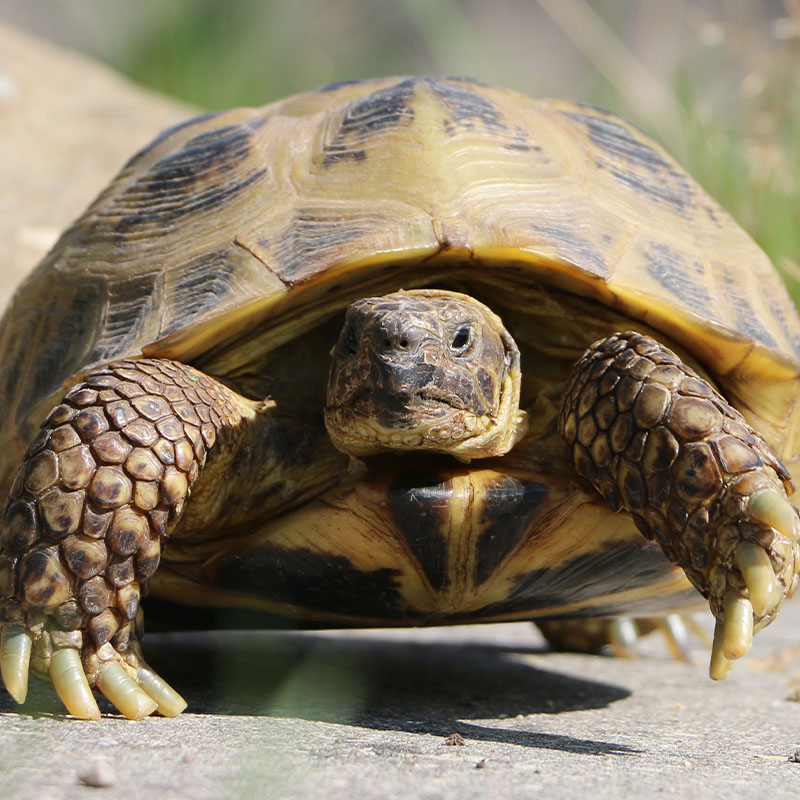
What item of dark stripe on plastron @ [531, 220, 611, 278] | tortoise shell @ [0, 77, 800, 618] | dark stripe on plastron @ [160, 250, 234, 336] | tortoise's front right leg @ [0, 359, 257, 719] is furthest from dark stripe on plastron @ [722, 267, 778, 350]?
tortoise's front right leg @ [0, 359, 257, 719]

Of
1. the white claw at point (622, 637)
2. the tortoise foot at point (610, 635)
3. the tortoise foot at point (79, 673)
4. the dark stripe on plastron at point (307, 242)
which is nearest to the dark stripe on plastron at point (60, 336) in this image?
the dark stripe on plastron at point (307, 242)

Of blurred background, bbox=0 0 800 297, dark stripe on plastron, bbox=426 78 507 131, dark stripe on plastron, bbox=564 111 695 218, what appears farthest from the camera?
blurred background, bbox=0 0 800 297

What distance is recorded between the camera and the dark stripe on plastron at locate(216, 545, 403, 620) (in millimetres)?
2869

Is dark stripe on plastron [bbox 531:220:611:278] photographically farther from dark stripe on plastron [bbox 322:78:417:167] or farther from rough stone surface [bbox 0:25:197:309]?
rough stone surface [bbox 0:25:197:309]

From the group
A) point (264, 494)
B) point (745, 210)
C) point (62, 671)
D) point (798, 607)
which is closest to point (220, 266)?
point (264, 494)

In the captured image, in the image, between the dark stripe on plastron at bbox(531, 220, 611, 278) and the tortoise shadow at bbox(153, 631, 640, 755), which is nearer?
the tortoise shadow at bbox(153, 631, 640, 755)

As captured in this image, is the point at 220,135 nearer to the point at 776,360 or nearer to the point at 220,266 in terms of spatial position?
the point at 220,266

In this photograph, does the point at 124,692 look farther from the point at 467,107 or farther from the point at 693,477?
the point at 467,107

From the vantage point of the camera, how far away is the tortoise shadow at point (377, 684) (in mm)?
2506

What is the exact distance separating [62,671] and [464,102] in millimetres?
2065

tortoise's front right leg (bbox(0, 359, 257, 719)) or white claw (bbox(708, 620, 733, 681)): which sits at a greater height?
tortoise's front right leg (bbox(0, 359, 257, 719))

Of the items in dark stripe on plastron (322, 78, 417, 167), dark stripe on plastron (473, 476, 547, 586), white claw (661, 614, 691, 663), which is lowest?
white claw (661, 614, 691, 663)

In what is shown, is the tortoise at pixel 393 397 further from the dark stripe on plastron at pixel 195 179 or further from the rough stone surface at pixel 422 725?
the rough stone surface at pixel 422 725

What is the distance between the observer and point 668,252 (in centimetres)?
320
